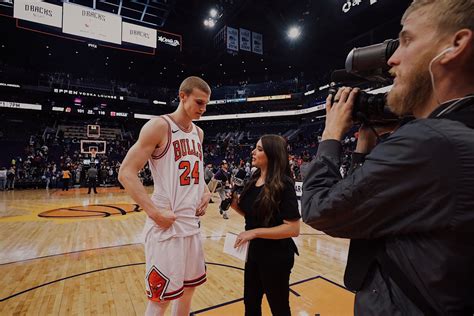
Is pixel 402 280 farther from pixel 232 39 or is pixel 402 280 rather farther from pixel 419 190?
pixel 232 39

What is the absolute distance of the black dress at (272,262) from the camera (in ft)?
5.81

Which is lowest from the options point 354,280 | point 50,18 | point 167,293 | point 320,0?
point 167,293

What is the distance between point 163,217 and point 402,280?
1.37 metres

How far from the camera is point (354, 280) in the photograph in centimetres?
73

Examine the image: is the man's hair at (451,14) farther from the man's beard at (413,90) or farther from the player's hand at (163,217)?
the player's hand at (163,217)

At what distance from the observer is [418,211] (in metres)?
0.59

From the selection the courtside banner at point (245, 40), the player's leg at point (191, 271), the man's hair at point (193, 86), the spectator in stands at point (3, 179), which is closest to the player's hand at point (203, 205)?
the player's leg at point (191, 271)

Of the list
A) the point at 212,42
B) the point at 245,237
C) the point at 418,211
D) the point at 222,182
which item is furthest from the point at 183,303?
the point at 212,42

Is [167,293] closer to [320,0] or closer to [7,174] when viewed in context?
[320,0]

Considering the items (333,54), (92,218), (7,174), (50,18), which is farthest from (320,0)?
(7,174)

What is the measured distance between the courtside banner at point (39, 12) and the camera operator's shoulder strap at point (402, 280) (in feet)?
43.2

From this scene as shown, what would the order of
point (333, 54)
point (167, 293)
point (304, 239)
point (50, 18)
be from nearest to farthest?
point (167, 293), point (304, 239), point (50, 18), point (333, 54)

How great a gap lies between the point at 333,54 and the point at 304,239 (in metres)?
18.9

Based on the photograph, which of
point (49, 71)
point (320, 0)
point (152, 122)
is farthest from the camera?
point (49, 71)
